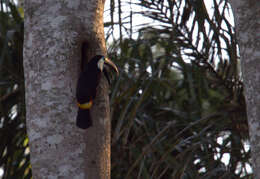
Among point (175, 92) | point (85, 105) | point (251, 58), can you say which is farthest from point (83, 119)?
point (175, 92)

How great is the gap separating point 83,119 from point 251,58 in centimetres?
67

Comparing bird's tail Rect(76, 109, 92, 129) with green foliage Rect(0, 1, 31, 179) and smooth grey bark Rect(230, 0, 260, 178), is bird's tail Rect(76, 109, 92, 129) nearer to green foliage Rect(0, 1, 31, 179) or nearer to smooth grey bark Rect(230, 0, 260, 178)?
smooth grey bark Rect(230, 0, 260, 178)

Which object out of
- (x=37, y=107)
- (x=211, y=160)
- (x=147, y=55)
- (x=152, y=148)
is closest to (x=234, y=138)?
(x=211, y=160)

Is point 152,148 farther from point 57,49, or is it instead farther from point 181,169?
point 57,49

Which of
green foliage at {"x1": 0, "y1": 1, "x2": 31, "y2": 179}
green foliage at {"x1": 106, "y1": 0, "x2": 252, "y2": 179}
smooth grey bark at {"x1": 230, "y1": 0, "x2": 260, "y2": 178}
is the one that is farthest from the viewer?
green foliage at {"x1": 0, "y1": 1, "x2": 31, "y2": 179}

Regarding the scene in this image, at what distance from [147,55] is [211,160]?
112 centimetres

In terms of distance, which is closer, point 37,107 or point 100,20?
point 37,107

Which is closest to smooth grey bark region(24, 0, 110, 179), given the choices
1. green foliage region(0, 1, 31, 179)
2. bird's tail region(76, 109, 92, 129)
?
bird's tail region(76, 109, 92, 129)

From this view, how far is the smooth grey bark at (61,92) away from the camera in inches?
68.1

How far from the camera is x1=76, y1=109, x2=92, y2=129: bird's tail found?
1.72 meters

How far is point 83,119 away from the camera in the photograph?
68.8 inches

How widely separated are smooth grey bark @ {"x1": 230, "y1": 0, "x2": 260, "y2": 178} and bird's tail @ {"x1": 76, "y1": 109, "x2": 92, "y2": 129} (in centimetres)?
61

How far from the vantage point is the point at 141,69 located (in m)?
3.22

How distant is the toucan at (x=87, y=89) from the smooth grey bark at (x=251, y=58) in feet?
1.90
